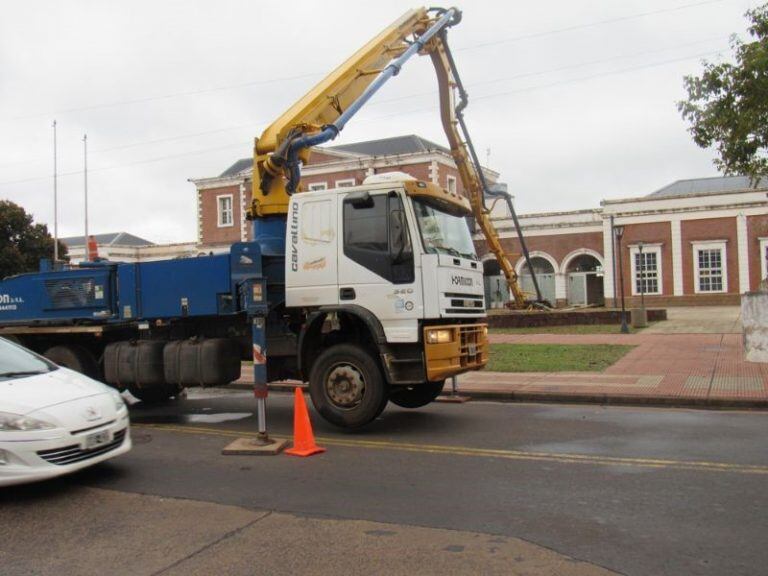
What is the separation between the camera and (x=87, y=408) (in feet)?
21.2

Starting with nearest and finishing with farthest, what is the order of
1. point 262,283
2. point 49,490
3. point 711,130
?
point 49,490 < point 262,283 < point 711,130

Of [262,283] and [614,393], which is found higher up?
[262,283]

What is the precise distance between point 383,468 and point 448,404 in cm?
463

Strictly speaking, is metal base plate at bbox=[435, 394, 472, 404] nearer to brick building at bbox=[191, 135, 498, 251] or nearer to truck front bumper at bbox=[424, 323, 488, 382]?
truck front bumper at bbox=[424, 323, 488, 382]

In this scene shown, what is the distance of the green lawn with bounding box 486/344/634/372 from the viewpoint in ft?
49.5

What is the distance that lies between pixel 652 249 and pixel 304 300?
40377mm

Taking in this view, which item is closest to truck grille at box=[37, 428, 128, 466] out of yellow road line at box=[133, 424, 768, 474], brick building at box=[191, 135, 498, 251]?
yellow road line at box=[133, 424, 768, 474]

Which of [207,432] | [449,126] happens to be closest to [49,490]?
[207,432]

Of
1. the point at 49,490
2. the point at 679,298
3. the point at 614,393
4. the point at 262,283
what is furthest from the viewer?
the point at 679,298

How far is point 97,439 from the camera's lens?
642 centimetres

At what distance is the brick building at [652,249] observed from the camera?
42.4m

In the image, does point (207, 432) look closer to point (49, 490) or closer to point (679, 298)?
point (49, 490)

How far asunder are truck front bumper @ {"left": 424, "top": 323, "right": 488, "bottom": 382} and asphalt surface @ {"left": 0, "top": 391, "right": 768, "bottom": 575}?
818 millimetres

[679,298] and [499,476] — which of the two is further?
[679,298]
